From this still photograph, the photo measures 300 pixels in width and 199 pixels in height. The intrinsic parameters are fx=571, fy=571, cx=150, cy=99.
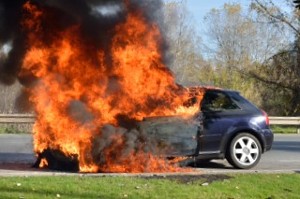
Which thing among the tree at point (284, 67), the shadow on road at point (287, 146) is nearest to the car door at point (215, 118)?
the shadow on road at point (287, 146)

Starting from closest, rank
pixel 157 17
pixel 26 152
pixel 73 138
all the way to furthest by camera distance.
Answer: pixel 73 138 < pixel 157 17 < pixel 26 152

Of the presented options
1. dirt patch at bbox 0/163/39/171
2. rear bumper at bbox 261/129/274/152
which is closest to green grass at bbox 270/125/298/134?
rear bumper at bbox 261/129/274/152

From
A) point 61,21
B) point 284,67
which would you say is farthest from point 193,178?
point 284,67

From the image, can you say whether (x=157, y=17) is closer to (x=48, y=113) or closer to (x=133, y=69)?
(x=133, y=69)

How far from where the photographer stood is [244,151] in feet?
35.2

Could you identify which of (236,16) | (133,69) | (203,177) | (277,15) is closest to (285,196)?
(203,177)

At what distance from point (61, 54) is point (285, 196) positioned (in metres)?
4.44

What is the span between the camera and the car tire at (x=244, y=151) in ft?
34.8

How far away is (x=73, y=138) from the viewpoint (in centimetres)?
957

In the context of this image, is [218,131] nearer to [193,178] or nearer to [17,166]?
[193,178]

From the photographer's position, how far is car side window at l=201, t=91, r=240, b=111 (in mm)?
10596

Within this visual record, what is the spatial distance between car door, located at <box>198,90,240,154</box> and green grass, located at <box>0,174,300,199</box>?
5.49 ft

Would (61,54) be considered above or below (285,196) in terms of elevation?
above

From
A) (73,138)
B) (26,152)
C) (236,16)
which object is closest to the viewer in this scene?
(73,138)
